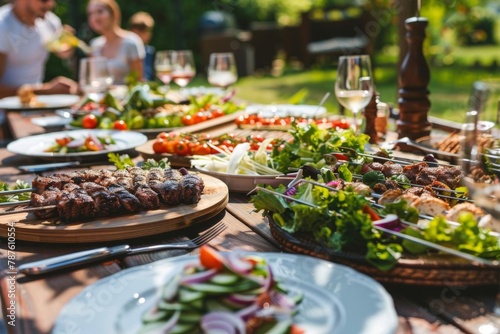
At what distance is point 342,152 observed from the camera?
88.8 inches

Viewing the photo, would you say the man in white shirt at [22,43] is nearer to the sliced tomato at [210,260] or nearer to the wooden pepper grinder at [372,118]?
the wooden pepper grinder at [372,118]

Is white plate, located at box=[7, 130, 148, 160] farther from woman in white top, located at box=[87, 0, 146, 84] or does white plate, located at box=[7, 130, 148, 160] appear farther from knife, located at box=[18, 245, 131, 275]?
woman in white top, located at box=[87, 0, 146, 84]

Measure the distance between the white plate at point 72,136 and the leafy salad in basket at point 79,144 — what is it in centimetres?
3

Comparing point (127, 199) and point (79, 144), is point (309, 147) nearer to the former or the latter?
point (127, 199)

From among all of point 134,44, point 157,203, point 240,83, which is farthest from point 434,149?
point 240,83

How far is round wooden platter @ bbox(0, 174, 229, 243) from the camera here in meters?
1.73

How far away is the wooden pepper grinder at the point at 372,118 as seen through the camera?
290 cm

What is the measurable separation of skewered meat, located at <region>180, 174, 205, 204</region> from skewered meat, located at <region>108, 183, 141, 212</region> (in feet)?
0.48

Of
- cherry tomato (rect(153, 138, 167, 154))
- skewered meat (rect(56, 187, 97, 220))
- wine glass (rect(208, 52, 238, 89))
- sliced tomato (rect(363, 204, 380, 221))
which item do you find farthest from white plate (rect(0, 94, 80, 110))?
sliced tomato (rect(363, 204, 380, 221))

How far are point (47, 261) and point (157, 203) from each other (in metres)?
0.43

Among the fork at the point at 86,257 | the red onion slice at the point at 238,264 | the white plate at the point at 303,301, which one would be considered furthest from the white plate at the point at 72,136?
the red onion slice at the point at 238,264

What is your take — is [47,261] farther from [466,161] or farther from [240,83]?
[240,83]

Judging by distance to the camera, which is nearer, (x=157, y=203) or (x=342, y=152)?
(x=157, y=203)

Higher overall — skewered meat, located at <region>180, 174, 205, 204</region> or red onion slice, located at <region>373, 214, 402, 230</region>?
red onion slice, located at <region>373, 214, 402, 230</region>
